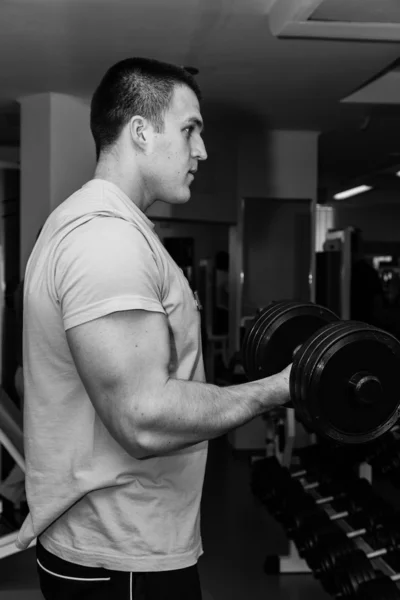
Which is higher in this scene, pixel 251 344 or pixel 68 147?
pixel 68 147

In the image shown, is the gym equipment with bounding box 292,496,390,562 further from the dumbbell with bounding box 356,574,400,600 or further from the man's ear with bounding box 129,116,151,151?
the man's ear with bounding box 129,116,151,151

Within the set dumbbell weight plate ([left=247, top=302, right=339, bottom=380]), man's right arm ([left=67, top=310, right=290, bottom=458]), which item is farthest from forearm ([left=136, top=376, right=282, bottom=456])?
dumbbell weight plate ([left=247, top=302, right=339, bottom=380])

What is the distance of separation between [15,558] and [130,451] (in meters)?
2.37

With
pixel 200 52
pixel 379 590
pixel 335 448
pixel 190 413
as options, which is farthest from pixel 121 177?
pixel 200 52

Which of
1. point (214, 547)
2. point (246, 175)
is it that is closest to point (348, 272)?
point (246, 175)

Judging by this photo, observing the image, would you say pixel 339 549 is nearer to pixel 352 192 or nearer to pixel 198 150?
pixel 198 150

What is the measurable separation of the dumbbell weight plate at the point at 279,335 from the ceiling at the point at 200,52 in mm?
1656

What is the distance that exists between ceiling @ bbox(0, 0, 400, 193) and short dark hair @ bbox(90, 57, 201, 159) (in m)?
1.80

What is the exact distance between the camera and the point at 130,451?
33.6 inches

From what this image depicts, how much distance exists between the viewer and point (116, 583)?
0.93m

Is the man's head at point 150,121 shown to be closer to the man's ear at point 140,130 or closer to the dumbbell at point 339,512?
the man's ear at point 140,130

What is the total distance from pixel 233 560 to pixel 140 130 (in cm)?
228

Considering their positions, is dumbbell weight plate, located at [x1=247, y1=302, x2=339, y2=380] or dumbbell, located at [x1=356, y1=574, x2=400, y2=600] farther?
dumbbell, located at [x1=356, y1=574, x2=400, y2=600]

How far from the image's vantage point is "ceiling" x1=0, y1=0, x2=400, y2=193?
276 centimetres
